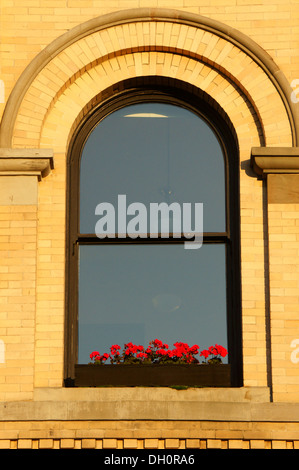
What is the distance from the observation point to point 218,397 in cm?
981

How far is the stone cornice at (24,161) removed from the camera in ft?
34.1

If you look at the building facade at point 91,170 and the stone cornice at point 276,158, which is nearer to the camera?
the building facade at point 91,170

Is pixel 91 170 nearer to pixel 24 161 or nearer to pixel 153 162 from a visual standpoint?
pixel 153 162

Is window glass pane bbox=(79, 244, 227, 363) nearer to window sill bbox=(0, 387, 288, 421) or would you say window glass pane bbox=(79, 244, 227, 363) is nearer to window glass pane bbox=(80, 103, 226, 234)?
window glass pane bbox=(80, 103, 226, 234)

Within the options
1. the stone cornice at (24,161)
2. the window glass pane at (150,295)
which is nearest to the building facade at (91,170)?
the stone cornice at (24,161)

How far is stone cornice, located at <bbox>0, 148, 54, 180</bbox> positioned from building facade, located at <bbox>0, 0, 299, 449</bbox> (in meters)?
0.01

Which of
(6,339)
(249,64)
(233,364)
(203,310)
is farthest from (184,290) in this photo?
(249,64)

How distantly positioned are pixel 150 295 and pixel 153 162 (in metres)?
1.63

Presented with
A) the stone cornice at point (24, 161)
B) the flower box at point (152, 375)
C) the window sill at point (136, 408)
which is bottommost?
the window sill at point (136, 408)

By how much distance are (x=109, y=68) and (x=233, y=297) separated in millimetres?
3107

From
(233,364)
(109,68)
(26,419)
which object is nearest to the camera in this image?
(26,419)

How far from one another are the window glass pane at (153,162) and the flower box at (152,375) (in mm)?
1603

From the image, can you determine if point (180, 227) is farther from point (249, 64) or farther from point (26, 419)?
point (26, 419)

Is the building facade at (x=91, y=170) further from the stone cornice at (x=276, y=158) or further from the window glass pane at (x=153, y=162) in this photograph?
the window glass pane at (x=153, y=162)
